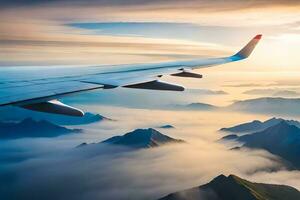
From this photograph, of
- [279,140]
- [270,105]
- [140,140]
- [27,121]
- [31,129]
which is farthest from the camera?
[270,105]

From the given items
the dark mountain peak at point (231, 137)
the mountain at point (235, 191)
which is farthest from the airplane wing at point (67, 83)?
the dark mountain peak at point (231, 137)

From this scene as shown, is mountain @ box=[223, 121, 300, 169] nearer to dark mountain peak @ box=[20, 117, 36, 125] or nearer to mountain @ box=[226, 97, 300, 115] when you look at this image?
mountain @ box=[226, 97, 300, 115]

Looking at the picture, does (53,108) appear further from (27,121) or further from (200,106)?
(200,106)

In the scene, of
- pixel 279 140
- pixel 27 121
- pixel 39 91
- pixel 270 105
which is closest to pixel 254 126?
pixel 270 105

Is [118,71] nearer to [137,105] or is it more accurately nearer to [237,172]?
[237,172]

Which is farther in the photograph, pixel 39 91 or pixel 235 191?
pixel 235 191

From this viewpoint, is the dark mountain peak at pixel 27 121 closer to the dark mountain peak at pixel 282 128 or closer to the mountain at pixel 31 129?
the mountain at pixel 31 129
